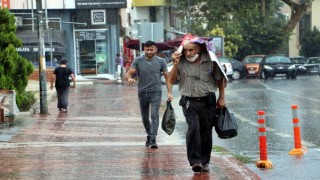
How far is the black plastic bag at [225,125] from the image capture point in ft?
33.0

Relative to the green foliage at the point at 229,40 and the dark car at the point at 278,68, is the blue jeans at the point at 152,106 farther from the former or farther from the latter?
the green foliage at the point at 229,40

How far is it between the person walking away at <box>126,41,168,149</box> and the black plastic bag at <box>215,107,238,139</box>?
3141 mm

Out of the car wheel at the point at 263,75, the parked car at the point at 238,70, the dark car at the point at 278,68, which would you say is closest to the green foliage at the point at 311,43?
the dark car at the point at 278,68

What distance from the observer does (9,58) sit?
19.1 metres

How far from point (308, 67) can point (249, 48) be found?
12307 millimetres

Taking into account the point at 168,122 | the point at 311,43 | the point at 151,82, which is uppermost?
the point at 151,82

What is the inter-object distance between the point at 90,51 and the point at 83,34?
115 cm


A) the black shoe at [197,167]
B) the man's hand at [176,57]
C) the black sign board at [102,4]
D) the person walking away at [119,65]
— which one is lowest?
the person walking away at [119,65]

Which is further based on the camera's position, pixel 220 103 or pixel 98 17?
pixel 98 17

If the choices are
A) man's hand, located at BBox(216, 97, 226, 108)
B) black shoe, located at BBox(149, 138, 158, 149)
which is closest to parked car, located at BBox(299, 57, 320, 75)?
black shoe, located at BBox(149, 138, 158, 149)

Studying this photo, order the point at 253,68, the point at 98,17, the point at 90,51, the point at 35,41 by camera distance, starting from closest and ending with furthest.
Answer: the point at 35,41
the point at 98,17
the point at 90,51
the point at 253,68

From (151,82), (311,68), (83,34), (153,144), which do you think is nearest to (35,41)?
(83,34)

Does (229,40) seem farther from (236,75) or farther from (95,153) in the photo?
(95,153)

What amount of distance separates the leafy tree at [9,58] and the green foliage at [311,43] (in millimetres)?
50738
